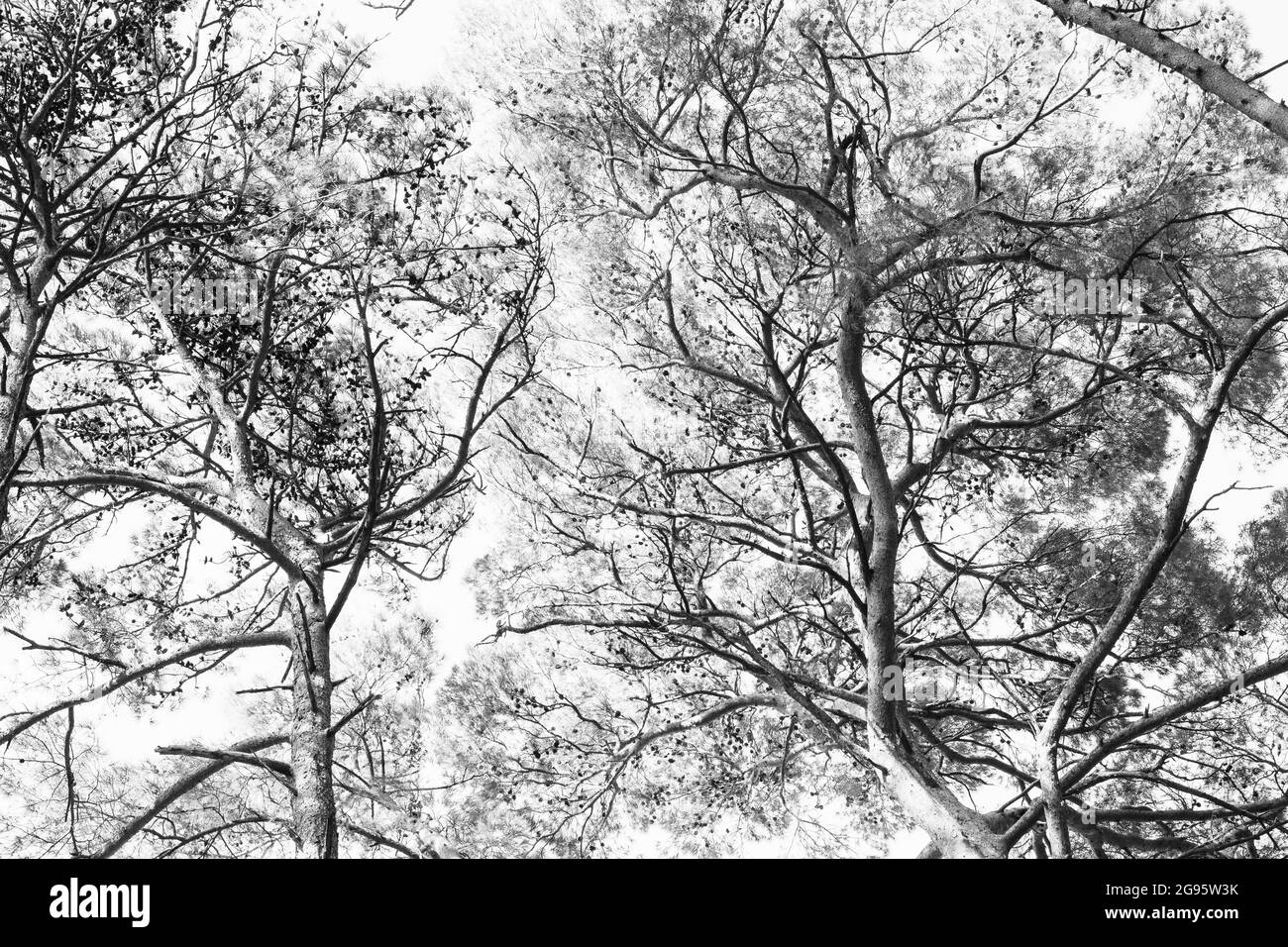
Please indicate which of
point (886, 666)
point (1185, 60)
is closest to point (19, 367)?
point (886, 666)

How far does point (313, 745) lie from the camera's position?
3850 millimetres

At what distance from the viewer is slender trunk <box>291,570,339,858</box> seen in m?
3.72

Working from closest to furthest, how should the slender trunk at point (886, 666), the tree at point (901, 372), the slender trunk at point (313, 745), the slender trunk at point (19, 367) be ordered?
the slender trunk at point (19, 367)
the slender trunk at point (313, 745)
the slender trunk at point (886, 666)
the tree at point (901, 372)

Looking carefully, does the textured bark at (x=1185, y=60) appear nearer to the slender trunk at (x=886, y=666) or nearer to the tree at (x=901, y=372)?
the tree at (x=901, y=372)

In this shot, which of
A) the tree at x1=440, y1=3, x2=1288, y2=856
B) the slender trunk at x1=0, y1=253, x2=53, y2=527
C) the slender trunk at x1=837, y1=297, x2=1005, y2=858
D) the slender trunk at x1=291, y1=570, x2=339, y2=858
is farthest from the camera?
the tree at x1=440, y1=3, x2=1288, y2=856

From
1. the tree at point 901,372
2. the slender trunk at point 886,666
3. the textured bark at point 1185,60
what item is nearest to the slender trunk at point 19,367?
the tree at point 901,372

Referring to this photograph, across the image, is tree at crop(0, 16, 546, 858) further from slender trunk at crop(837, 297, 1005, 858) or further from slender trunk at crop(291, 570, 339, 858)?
slender trunk at crop(837, 297, 1005, 858)

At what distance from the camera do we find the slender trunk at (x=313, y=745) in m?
3.72

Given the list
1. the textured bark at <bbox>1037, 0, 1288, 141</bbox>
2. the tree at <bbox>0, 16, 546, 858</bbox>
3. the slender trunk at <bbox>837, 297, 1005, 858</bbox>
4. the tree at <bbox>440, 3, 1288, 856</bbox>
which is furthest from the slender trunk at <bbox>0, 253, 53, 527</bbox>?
the textured bark at <bbox>1037, 0, 1288, 141</bbox>

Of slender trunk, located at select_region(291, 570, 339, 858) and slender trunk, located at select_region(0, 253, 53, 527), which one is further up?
slender trunk, located at select_region(0, 253, 53, 527)

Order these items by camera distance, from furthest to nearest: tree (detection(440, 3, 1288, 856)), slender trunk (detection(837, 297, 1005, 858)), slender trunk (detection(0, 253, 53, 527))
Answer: tree (detection(440, 3, 1288, 856))
slender trunk (detection(837, 297, 1005, 858))
slender trunk (detection(0, 253, 53, 527))

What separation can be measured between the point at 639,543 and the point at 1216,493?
9.54 ft

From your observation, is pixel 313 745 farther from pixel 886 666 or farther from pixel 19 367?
pixel 886 666
